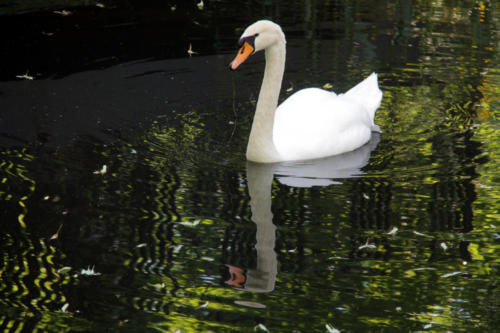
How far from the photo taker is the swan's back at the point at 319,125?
7.74 metres

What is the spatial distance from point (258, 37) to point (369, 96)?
217 centimetres

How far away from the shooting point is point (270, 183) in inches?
286

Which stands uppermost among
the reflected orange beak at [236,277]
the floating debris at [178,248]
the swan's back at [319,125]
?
the swan's back at [319,125]

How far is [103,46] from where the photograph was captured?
453 inches

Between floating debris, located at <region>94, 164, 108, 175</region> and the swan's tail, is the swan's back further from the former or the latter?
floating debris, located at <region>94, 164, 108, 175</region>

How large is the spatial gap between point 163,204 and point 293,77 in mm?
4234

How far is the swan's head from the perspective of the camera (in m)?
7.09

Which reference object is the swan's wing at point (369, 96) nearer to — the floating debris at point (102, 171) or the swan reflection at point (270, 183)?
the swan reflection at point (270, 183)

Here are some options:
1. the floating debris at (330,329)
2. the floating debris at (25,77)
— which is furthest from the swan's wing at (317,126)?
the floating debris at (25,77)

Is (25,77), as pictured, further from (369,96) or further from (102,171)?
(369,96)

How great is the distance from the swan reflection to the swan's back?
10cm

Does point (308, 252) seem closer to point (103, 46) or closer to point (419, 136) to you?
point (419, 136)

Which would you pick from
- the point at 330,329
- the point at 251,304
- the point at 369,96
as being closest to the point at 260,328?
the point at 251,304

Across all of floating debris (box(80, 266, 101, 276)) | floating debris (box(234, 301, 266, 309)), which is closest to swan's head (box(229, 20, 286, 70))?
floating debris (box(80, 266, 101, 276))
